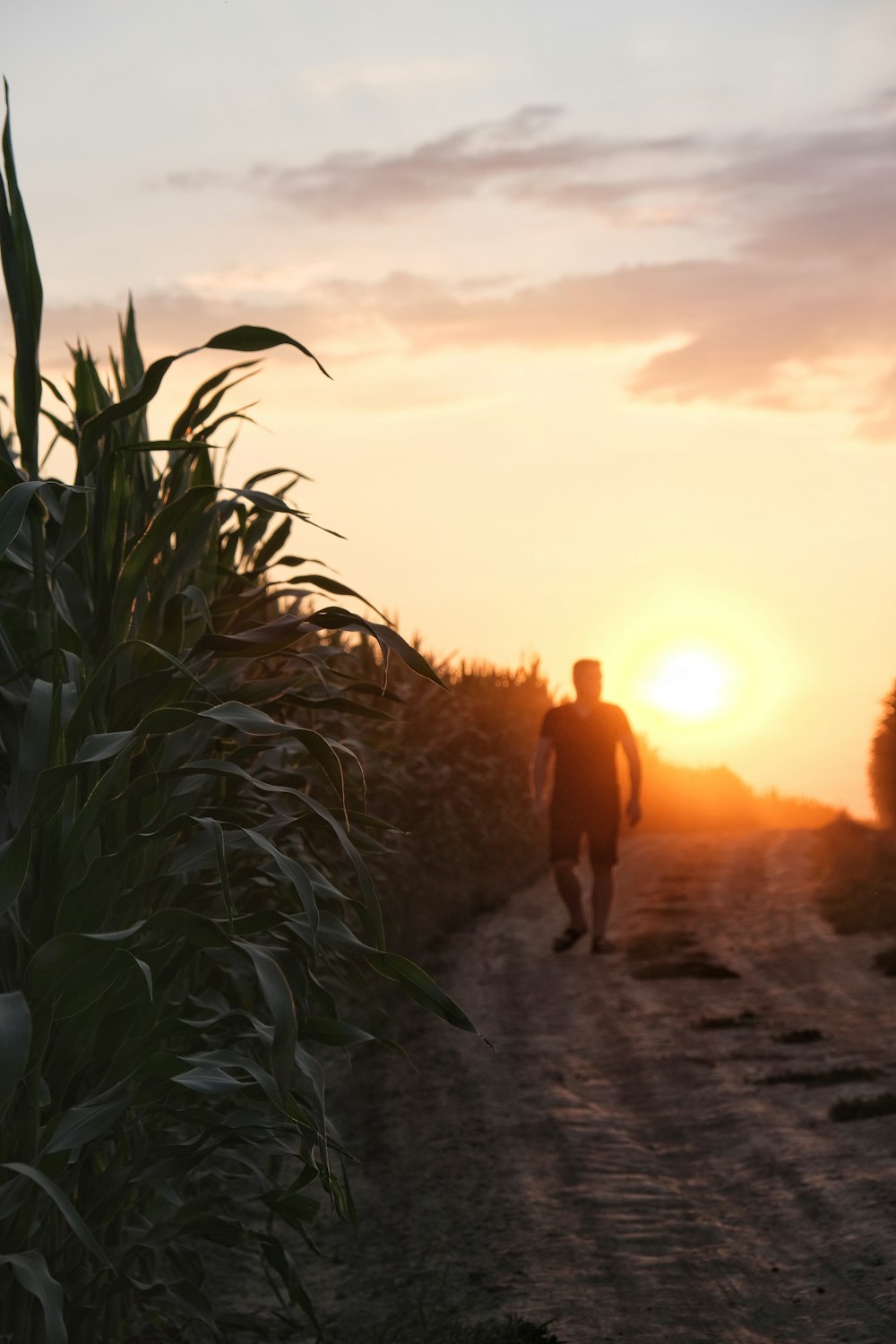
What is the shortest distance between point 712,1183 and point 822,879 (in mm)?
6769

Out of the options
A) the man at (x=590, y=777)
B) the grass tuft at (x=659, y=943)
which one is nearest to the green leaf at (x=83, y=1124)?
the grass tuft at (x=659, y=943)

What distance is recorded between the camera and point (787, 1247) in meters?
4.38

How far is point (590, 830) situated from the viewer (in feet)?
32.2

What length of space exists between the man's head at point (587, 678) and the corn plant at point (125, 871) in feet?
20.9

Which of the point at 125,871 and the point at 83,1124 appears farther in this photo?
the point at 125,871

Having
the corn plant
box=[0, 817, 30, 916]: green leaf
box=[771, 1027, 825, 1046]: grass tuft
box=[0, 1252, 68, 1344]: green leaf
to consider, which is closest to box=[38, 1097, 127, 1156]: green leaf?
the corn plant

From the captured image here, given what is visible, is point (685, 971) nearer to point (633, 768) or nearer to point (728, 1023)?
point (728, 1023)

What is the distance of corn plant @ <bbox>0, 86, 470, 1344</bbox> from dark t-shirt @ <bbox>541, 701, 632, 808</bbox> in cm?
639

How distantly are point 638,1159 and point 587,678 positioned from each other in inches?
186

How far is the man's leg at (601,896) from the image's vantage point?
385 inches

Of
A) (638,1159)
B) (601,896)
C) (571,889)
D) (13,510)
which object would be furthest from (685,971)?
(13,510)

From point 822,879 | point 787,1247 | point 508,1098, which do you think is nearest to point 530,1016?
point 508,1098

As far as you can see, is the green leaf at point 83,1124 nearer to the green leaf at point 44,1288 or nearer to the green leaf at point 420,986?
the green leaf at point 44,1288

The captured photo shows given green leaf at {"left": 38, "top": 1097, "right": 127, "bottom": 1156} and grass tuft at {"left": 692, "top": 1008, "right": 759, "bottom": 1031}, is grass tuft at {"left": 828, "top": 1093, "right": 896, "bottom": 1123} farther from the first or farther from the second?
green leaf at {"left": 38, "top": 1097, "right": 127, "bottom": 1156}
